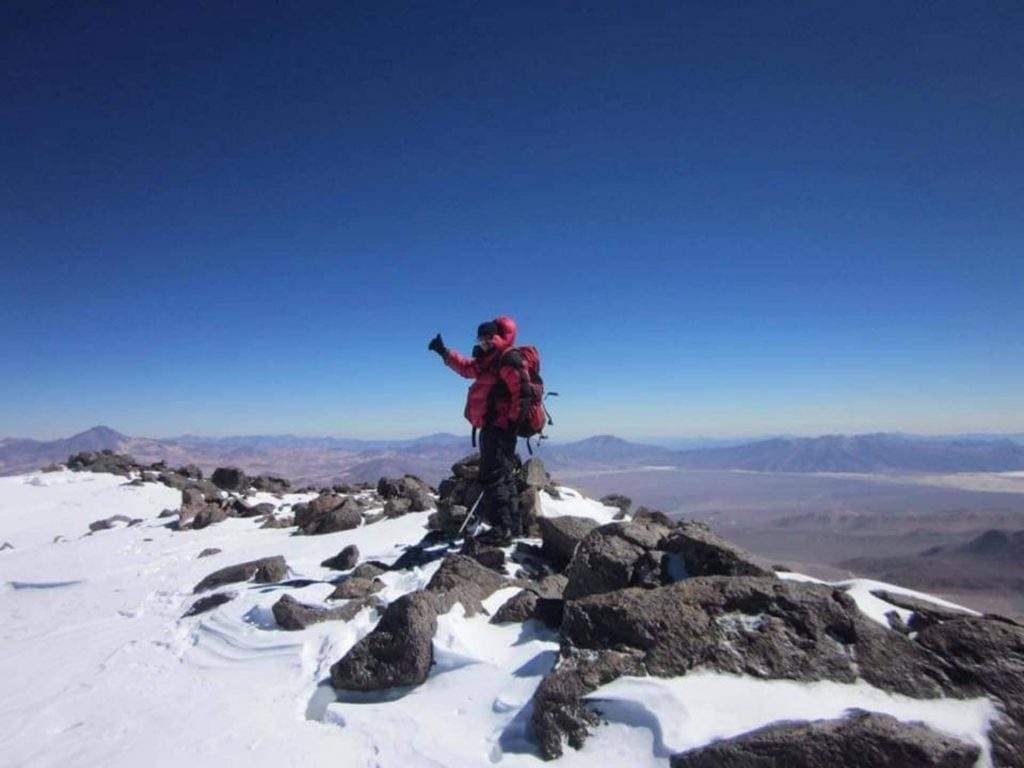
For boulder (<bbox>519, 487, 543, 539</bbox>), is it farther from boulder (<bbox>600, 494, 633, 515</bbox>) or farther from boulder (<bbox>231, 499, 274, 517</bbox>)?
boulder (<bbox>231, 499, 274, 517</bbox>)

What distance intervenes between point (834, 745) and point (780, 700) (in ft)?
1.76

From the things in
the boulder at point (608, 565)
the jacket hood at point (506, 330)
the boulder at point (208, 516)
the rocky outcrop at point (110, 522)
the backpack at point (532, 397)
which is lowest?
the rocky outcrop at point (110, 522)

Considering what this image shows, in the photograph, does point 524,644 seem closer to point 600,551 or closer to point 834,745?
point 600,551

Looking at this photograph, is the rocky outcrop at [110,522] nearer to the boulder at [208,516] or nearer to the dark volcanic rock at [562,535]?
the boulder at [208,516]

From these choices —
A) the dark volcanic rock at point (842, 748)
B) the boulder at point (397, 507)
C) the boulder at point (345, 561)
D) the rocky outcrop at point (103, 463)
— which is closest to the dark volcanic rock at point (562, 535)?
the boulder at point (345, 561)

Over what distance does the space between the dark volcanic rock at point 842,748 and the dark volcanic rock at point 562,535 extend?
508 cm

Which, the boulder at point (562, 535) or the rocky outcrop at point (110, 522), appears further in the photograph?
the rocky outcrop at point (110, 522)

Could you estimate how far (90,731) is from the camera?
539 cm

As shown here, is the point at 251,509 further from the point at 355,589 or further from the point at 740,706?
the point at 740,706

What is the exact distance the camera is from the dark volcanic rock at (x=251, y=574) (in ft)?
31.4

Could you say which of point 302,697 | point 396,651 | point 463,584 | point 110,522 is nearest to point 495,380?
point 463,584

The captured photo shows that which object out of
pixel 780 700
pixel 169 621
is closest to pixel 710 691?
pixel 780 700

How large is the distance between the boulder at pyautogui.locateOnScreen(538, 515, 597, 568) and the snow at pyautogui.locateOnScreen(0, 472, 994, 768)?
170 cm

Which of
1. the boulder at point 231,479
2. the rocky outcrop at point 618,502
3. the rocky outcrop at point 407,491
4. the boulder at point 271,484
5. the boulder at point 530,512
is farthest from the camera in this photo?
the boulder at point 271,484
